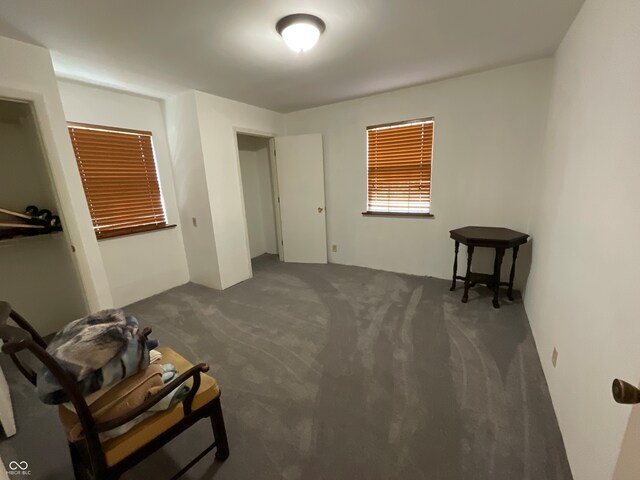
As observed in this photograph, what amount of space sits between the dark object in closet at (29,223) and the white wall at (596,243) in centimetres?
355

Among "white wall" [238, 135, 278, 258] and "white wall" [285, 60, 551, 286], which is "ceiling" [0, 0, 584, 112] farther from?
"white wall" [238, 135, 278, 258]

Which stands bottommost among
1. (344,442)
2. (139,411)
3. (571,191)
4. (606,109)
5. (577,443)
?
(344,442)

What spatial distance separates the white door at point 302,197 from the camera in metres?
3.97

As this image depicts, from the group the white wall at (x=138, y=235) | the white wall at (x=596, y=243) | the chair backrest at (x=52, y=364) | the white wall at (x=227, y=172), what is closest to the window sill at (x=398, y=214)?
the white wall at (x=596, y=243)

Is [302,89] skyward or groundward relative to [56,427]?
skyward

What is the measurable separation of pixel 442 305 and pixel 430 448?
1653mm

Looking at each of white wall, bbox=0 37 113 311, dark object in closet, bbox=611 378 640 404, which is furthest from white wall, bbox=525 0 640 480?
white wall, bbox=0 37 113 311

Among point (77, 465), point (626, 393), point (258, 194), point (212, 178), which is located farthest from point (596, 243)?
point (258, 194)

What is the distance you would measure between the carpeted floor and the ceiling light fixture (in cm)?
228

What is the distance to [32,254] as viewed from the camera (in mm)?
2436

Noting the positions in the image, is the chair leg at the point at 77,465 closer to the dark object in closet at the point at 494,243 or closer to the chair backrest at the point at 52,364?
the chair backrest at the point at 52,364

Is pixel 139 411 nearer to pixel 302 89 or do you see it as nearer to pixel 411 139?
pixel 302 89

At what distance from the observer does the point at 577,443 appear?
121 centimetres

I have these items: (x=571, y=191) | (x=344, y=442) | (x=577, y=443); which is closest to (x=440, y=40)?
(x=571, y=191)
